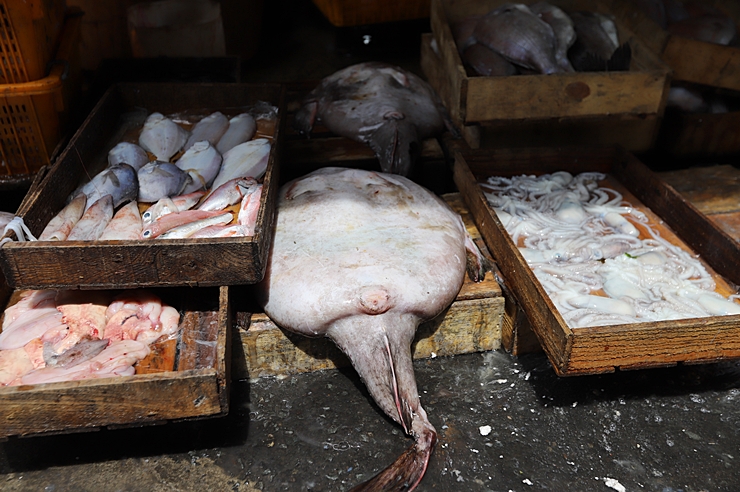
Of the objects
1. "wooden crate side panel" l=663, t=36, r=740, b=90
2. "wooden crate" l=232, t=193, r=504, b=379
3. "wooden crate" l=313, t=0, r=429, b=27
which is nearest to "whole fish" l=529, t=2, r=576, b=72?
"wooden crate side panel" l=663, t=36, r=740, b=90

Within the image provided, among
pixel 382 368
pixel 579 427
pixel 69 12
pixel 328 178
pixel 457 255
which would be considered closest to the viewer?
pixel 382 368

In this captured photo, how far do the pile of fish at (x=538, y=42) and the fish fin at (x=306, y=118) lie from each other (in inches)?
53.0

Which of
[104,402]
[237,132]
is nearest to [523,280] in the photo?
[104,402]

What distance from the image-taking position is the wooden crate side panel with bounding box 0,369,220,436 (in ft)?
7.29

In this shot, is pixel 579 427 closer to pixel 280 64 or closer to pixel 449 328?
pixel 449 328

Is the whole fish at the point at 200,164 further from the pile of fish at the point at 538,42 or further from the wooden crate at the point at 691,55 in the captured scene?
the wooden crate at the point at 691,55

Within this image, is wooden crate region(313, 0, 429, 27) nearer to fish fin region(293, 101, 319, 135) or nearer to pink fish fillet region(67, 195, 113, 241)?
fish fin region(293, 101, 319, 135)

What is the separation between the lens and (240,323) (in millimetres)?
3018

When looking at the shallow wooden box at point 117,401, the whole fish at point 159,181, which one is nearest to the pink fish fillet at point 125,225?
the whole fish at point 159,181

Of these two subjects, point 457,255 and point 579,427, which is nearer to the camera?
point 579,427

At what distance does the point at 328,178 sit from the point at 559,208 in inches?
64.0

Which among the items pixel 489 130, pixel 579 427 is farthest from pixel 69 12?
pixel 579 427

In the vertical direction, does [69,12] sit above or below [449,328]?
above

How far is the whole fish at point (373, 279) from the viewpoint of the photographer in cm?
260
